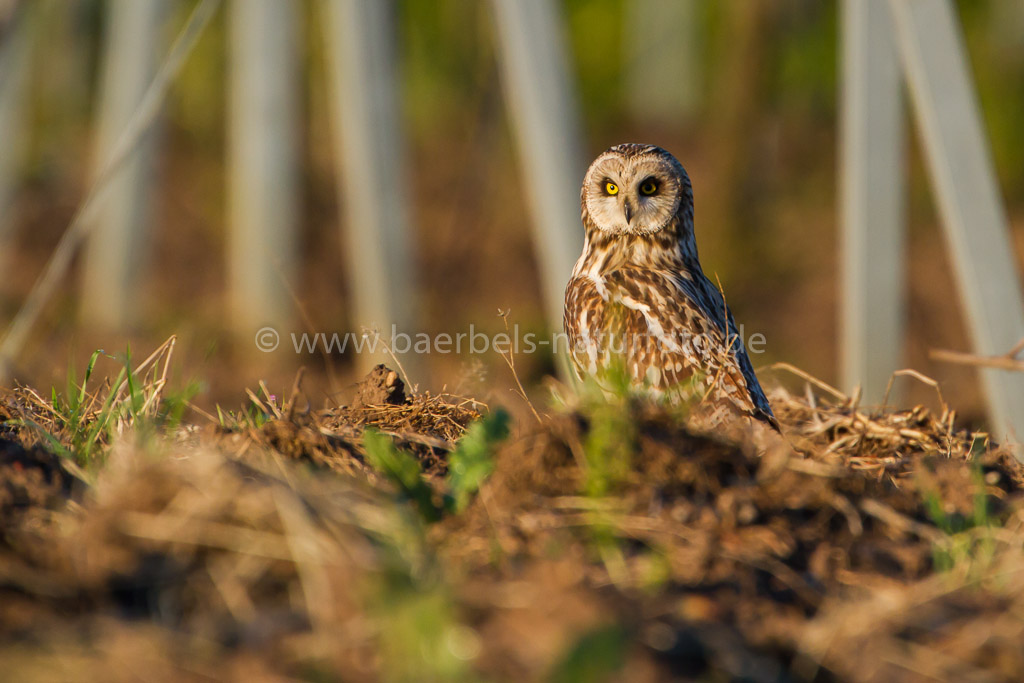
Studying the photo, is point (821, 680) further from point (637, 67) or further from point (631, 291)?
point (637, 67)

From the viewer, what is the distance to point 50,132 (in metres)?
17.0

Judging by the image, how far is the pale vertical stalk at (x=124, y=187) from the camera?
29.4 ft

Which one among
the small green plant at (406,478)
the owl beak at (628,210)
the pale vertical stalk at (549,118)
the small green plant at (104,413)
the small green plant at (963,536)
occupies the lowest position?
the small green plant at (963,536)

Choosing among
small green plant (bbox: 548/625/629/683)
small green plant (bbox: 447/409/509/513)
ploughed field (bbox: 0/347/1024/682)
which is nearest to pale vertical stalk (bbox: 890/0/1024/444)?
ploughed field (bbox: 0/347/1024/682)

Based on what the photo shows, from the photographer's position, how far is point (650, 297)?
12.6ft

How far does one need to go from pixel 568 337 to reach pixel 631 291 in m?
0.30

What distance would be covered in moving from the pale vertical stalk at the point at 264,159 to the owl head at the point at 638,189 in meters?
5.11

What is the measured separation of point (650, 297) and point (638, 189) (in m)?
0.56

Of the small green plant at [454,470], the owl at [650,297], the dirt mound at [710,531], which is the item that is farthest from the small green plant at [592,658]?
the owl at [650,297]

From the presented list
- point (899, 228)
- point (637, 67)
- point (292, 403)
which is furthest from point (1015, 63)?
point (292, 403)

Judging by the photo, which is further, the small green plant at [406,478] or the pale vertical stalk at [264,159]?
the pale vertical stalk at [264,159]

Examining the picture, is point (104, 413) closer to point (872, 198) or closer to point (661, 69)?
point (872, 198)

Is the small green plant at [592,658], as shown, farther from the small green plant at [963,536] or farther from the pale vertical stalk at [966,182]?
the pale vertical stalk at [966,182]

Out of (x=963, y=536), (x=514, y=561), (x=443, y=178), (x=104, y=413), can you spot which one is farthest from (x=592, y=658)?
(x=443, y=178)
